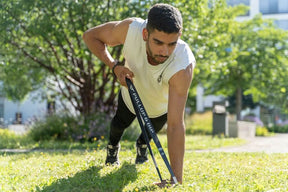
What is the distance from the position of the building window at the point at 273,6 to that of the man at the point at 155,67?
28863 mm

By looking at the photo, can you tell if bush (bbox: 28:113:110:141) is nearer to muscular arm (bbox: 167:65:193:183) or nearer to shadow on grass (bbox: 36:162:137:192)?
shadow on grass (bbox: 36:162:137:192)

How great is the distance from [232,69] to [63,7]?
36.7 ft

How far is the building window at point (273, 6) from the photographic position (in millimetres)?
30984

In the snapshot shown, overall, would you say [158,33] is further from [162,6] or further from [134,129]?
[134,129]

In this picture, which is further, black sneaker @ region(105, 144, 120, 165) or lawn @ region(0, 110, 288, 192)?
black sneaker @ region(105, 144, 120, 165)

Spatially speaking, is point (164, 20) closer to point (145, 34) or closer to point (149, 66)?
point (145, 34)

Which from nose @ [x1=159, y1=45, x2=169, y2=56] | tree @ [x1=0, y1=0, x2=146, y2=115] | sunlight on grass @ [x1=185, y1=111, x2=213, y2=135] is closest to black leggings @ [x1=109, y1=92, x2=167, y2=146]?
nose @ [x1=159, y1=45, x2=169, y2=56]

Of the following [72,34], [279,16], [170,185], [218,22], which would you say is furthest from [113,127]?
[279,16]

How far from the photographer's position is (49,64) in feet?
31.9

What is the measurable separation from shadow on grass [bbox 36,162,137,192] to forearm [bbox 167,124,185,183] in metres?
0.52

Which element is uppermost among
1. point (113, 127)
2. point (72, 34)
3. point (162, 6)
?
point (72, 34)

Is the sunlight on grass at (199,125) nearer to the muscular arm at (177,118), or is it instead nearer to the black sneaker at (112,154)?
the black sneaker at (112,154)

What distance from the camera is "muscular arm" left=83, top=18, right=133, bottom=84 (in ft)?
13.2

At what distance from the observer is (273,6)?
31109 millimetres
